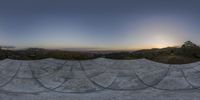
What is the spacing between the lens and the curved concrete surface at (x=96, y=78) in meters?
13.6

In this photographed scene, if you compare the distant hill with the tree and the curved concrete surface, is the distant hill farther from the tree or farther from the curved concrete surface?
the curved concrete surface

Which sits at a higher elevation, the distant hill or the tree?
the tree

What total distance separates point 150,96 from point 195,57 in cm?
354

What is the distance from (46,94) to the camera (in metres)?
13.1

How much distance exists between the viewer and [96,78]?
47.5ft

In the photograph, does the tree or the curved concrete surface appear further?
the tree

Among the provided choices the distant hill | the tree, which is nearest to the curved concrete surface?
the distant hill

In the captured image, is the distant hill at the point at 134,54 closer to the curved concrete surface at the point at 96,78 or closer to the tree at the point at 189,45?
the tree at the point at 189,45

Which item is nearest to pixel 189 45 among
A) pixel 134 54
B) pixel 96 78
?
pixel 134 54

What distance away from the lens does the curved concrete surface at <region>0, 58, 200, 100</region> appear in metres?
13.6

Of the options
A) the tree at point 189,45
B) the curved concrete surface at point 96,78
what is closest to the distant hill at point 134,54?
the tree at point 189,45

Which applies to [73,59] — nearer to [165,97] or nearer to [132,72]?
[132,72]

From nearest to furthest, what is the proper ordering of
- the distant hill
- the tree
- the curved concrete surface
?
1. the curved concrete surface
2. the distant hill
3. the tree

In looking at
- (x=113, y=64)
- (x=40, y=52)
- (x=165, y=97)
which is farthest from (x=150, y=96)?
(x=40, y=52)
